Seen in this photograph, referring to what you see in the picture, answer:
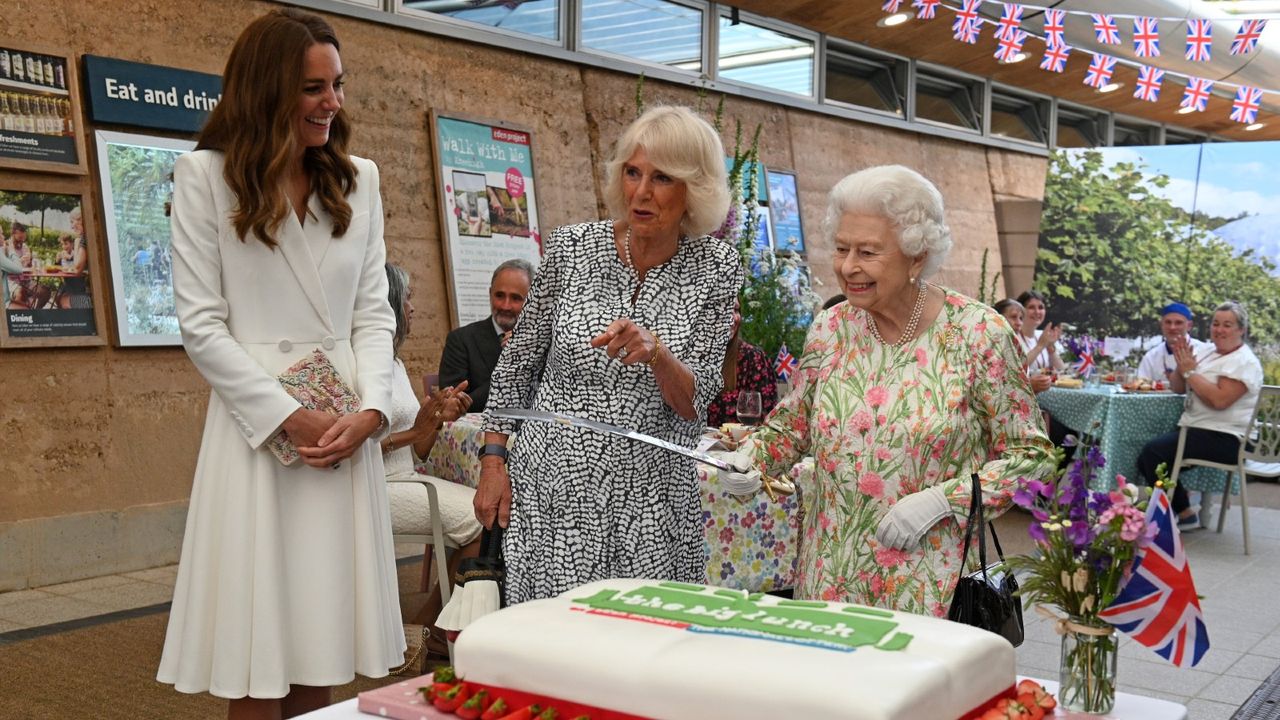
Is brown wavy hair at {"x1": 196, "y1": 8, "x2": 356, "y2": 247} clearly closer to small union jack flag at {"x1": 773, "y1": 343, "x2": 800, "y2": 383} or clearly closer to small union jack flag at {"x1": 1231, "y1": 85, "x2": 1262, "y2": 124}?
small union jack flag at {"x1": 773, "y1": 343, "x2": 800, "y2": 383}

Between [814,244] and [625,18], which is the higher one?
[625,18]

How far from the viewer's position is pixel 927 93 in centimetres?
1289

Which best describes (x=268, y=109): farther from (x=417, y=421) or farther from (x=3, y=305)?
(x=3, y=305)

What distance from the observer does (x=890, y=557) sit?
7.03 feet

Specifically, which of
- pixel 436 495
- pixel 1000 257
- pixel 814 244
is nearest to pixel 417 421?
pixel 436 495

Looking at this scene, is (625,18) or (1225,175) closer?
(625,18)

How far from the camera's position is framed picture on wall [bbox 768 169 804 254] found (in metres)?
10.6

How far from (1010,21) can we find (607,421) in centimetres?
861

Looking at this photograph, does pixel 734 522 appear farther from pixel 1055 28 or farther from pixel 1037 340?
pixel 1055 28

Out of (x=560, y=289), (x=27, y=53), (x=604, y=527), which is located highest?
(x=27, y=53)

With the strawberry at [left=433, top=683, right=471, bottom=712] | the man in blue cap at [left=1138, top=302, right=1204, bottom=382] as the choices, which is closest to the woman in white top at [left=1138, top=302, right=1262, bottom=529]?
the man in blue cap at [left=1138, top=302, right=1204, bottom=382]

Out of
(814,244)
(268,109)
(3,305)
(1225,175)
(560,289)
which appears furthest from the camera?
(1225,175)

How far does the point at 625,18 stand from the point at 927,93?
4725 millimetres

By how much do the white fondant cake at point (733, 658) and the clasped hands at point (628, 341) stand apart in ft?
1.99
